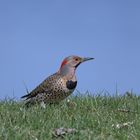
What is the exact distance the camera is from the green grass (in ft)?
23.8

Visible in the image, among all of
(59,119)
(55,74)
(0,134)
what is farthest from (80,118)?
(55,74)

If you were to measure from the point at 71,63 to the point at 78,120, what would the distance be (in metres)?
2.93

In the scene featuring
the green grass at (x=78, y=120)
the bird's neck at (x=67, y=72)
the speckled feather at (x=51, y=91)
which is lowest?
the green grass at (x=78, y=120)

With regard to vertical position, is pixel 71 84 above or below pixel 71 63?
below

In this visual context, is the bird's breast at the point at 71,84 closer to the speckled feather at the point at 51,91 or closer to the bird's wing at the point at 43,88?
the speckled feather at the point at 51,91

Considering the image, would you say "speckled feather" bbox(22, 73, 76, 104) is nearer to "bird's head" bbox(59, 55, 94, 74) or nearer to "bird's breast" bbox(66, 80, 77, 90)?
"bird's breast" bbox(66, 80, 77, 90)

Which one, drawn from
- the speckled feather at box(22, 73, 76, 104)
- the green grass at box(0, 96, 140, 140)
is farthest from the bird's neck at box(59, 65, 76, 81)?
the green grass at box(0, 96, 140, 140)

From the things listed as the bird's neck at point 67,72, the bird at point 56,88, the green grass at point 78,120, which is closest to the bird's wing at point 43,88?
the bird at point 56,88

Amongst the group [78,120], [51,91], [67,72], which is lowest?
[78,120]

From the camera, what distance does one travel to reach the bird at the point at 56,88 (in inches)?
407

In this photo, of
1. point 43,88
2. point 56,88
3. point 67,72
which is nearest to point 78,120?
point 56,88

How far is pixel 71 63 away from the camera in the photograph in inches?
429

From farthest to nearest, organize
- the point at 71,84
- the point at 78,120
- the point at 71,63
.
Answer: the point at 71,63 < the point at 71,84 < the point at 78,120

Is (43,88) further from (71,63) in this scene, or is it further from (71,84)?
(71,63)
